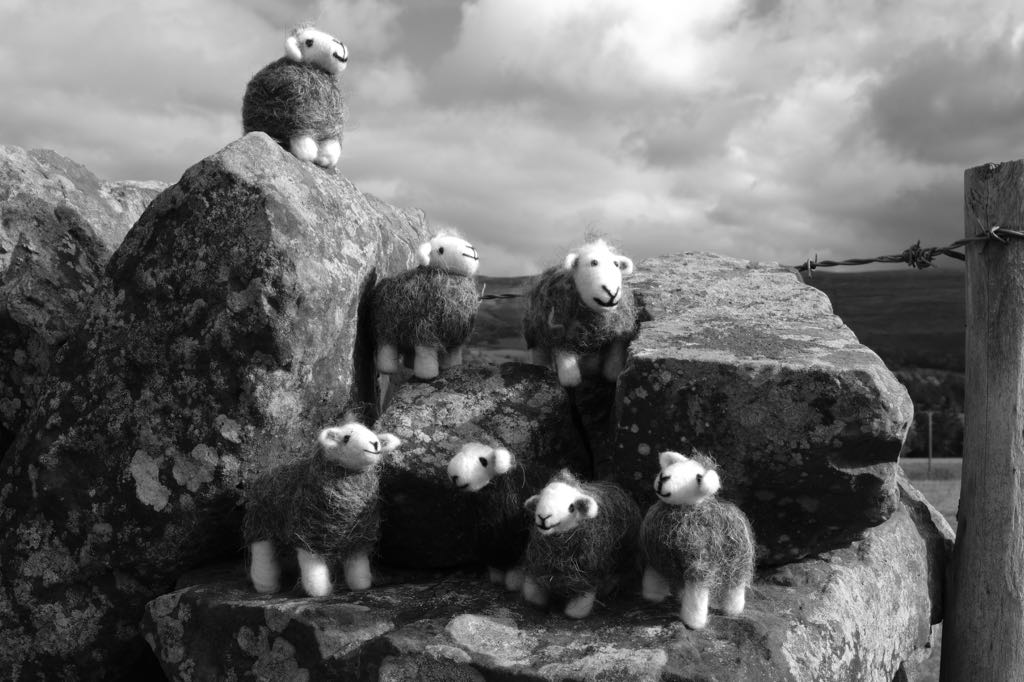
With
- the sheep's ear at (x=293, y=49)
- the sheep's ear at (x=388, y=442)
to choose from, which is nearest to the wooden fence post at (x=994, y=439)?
the sheep's ear at (x=388, y=442)

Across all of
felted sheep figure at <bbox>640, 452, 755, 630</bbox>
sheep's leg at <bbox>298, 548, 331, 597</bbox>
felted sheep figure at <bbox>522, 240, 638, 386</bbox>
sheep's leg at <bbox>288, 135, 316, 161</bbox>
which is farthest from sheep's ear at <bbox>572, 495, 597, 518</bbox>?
sheep's leg at <bbox>288, 135, 316, 161</bbox>

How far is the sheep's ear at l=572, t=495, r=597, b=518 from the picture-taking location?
4.48 m

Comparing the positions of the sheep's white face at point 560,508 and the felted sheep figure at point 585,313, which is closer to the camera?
the sheep's white face at point 560,508

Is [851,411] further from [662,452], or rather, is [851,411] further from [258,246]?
[258,246]

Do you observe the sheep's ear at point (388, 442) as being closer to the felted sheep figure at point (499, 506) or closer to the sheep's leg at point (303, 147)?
the felted sheep figure at point (499, 506)

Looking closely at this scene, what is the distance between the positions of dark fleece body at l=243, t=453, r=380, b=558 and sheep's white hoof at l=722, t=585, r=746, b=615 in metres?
1.93

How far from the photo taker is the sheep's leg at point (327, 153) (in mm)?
6398

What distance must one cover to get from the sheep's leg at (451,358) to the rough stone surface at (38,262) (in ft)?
8.60

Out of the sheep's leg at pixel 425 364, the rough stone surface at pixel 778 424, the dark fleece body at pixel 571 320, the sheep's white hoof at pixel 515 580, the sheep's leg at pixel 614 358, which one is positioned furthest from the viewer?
the sheep's leg at pixel 425 364

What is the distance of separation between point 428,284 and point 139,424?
1.96 metres

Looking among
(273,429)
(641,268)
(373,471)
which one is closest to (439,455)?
(373,471)

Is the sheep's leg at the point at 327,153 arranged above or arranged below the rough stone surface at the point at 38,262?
above

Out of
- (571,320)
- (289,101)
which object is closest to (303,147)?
(289,101)

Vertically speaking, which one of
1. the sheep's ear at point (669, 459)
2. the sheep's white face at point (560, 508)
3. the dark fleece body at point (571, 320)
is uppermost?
the dark fleece body at point (571, 320)
